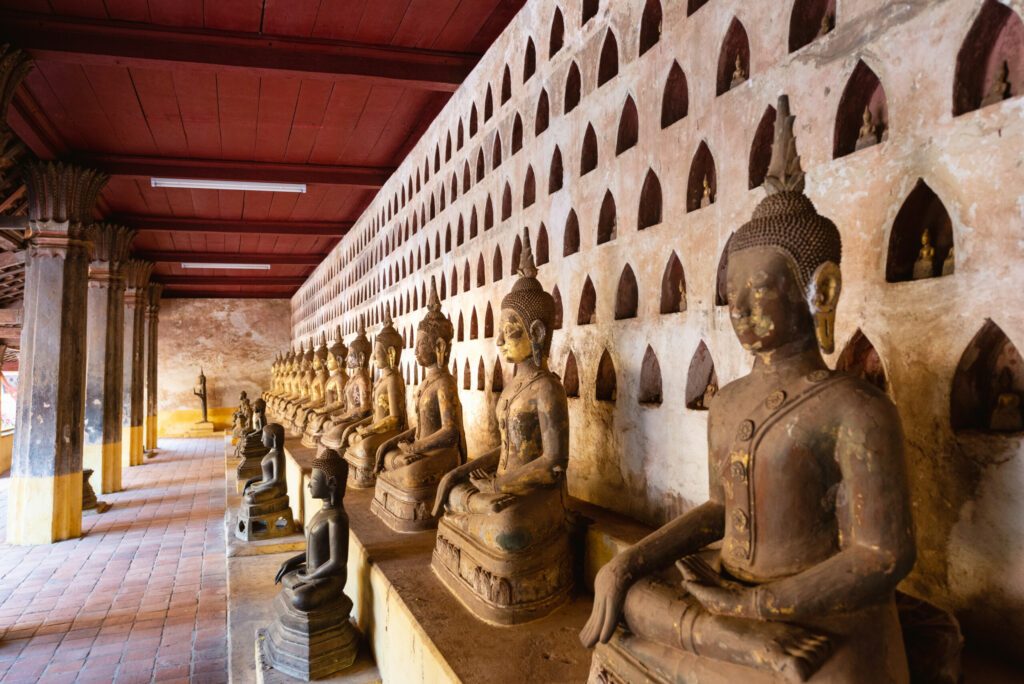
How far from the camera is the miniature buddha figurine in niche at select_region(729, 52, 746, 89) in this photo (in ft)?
10.2

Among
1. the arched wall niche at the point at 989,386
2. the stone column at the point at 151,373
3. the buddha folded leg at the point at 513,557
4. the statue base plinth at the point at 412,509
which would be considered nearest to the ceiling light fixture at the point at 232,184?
the statue base plinth at the point at 412,509

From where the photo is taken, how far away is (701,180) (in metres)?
3.41

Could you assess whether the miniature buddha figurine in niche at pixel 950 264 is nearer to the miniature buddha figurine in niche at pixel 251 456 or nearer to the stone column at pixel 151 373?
the miniature buddha figurine in niche at pixel 251 456

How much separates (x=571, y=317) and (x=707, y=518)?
237 cm

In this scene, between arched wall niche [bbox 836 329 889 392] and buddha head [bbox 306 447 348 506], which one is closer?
arched wall niche [bbox 836 329 889 392]

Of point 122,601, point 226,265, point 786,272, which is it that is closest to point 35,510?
point 122,601

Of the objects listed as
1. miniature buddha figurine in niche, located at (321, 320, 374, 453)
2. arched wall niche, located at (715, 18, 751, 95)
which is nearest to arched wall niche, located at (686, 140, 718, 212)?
arched wall niche, located at (715, 18, 751, 95)

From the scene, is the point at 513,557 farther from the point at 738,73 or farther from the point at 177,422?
the point at 177,422

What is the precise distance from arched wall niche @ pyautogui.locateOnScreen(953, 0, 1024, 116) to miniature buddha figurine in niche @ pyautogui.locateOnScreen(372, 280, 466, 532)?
3.59 metres

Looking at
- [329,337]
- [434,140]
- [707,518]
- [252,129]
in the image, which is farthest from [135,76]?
[329,337]

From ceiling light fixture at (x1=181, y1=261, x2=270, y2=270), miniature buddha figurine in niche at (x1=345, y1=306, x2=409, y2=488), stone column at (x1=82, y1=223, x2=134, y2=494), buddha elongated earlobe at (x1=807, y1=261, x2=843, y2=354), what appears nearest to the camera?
buddha elongated earlobe at (x1=807, y1=261, x2=843, y2=354)

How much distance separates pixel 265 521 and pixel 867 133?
6.22m

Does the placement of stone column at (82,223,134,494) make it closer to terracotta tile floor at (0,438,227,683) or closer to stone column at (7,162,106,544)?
terracotta tile floor at (0,438,227,683)

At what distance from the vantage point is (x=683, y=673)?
1885 millimetres
